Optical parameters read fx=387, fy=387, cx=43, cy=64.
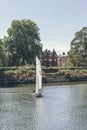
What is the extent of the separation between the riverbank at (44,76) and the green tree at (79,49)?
10779 millimetres

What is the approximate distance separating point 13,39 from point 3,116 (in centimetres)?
9539

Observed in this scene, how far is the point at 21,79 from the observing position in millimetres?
127625

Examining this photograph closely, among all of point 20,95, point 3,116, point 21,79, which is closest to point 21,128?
point 3,116

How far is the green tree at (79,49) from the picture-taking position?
158m

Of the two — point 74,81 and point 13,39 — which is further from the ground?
point 13,39

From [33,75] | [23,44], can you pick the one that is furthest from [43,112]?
[23,44]

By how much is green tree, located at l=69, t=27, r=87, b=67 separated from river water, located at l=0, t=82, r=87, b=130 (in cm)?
7482

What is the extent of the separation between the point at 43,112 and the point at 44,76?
233 ft

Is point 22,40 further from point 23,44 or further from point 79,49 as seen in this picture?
point 79,49

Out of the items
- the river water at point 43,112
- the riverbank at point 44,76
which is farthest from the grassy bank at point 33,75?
the river water at point 43,112

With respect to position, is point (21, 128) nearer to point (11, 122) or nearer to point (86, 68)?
point (11, 122)

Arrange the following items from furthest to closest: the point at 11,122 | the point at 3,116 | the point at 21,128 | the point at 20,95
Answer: the point at 20,95, the point at 3,116, the point at 11,122, the point at 21,128

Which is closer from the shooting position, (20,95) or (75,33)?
(20,95)

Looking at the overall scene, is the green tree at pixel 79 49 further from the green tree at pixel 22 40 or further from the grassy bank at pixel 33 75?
the green tree at pixel 22 40
